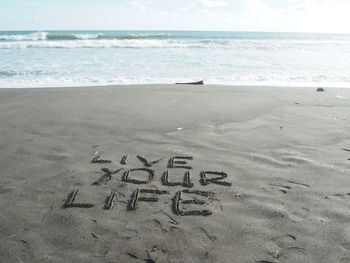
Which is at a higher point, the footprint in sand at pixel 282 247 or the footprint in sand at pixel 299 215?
the footprint in sand at pixel 299 215

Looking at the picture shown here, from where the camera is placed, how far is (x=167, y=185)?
2.66m

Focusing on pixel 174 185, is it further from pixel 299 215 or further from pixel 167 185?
pixel 299 215

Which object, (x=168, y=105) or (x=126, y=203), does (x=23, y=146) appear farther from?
(x=168, y=105)

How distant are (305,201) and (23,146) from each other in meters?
2.95

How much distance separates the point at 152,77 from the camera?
28.2ft

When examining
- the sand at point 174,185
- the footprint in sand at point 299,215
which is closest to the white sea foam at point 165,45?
the sand at point 174,185

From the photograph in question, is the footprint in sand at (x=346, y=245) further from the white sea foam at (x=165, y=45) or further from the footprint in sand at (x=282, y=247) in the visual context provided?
the white sea foam at (x=165, y=45)

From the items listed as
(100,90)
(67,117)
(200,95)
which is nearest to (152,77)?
(100,90)

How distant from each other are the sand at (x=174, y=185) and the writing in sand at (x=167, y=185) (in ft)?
0.03

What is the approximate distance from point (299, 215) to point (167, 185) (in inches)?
42.1

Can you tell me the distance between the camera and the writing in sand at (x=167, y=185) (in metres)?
2.35

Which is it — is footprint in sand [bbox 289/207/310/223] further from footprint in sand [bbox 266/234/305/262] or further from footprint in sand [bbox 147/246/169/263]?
footprint in sand [bbox 147/246/169/263]

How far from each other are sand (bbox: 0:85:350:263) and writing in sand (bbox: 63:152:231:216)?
10 millimetres

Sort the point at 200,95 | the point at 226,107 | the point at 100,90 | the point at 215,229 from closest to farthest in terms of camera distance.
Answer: the point at 215,229, the point at 226,107, the point at 200,95, the point at 100,90
